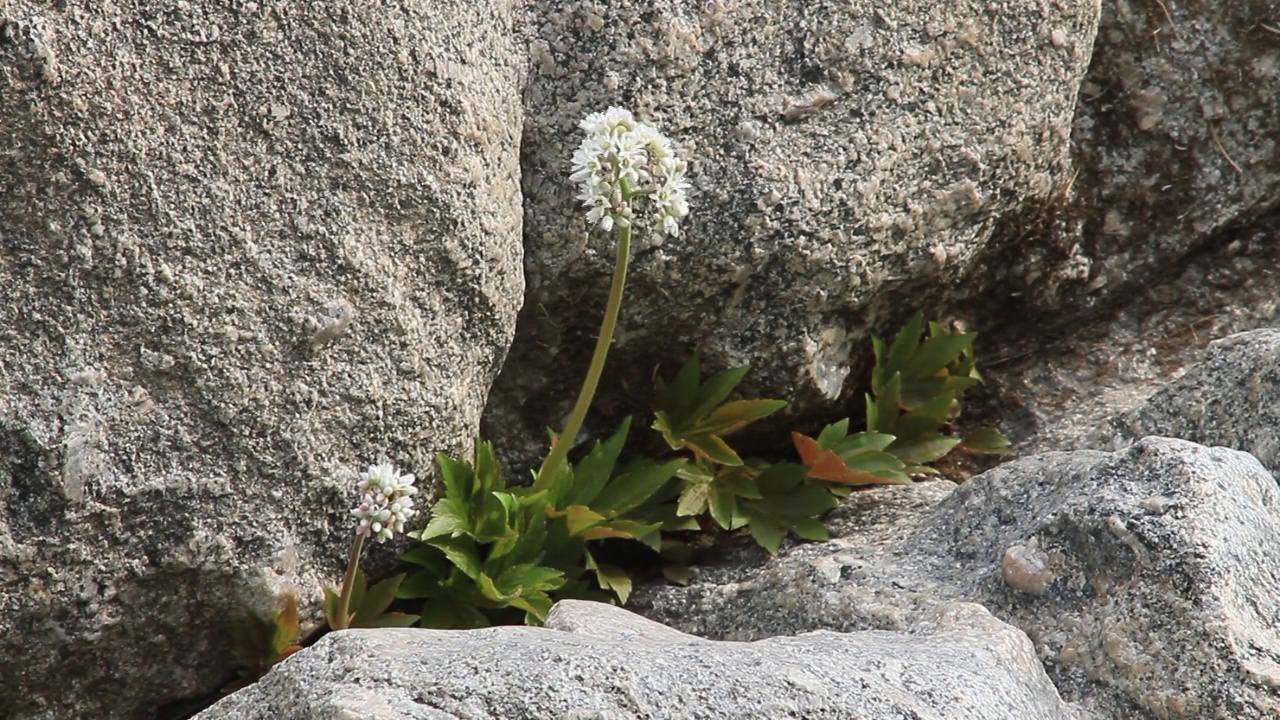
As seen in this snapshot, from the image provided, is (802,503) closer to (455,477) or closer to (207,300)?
(455,477)

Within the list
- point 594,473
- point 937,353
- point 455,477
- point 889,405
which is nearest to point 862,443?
point 889,405

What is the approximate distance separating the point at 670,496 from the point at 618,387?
381 millimetres

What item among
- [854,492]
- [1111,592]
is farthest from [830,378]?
[1111,592]

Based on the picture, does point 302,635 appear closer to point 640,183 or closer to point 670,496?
point 670,496

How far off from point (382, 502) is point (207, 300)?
61 cm

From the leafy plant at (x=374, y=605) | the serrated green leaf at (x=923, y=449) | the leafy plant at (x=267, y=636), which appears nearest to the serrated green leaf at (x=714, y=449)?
the serrated green leaf at (x=923, y=449)

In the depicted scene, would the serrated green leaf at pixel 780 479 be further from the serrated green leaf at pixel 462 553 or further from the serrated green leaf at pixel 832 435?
the serrated green leaf at pixel 462 553

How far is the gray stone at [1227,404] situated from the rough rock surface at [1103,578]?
0.38m

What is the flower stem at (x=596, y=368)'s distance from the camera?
3348 mm

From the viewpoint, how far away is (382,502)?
125 inches

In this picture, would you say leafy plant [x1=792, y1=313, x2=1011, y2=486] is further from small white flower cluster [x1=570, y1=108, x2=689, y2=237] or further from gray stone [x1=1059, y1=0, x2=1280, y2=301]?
small white flower cluster [x1=570, y1=108, x2=689, y2=237]

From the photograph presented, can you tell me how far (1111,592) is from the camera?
9.64ft

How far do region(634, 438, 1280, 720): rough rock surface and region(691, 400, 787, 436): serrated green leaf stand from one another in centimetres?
49

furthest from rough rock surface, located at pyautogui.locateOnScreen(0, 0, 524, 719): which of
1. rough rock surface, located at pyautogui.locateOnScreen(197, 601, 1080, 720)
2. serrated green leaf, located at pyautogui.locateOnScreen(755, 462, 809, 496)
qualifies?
serrated green leaf, located at pyautogui.locateOnScreen(755, 462, 809, 496)
